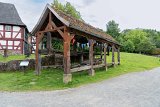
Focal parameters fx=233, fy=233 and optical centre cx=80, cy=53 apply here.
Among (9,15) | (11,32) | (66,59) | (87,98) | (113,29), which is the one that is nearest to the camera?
(87,98)

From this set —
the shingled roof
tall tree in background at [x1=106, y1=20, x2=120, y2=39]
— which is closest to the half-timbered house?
the shingled roof

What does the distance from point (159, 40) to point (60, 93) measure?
64.5m

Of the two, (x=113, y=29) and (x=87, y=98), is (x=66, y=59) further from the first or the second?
(x=113, y=29)

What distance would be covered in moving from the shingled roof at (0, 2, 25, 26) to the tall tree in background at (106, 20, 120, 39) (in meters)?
24.1

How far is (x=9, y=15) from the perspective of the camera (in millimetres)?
33062

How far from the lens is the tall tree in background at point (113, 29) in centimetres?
5197

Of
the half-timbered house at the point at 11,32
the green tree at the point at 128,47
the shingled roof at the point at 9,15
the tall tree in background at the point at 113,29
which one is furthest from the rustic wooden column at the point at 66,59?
the green tree at the point at 128,47

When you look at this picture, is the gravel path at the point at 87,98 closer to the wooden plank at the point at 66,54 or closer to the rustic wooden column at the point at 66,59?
the rustic wooden column at the point at 66,59

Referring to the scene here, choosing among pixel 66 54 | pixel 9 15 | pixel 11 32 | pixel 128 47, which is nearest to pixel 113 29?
pixel 128 47

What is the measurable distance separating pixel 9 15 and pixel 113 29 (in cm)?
2589

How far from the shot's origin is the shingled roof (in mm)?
32062

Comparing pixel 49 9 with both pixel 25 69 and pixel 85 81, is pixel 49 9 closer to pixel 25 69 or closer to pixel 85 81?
pixel 85 81

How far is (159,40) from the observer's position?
229 ft

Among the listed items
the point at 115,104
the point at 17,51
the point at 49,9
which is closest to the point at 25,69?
the point at 49,9
